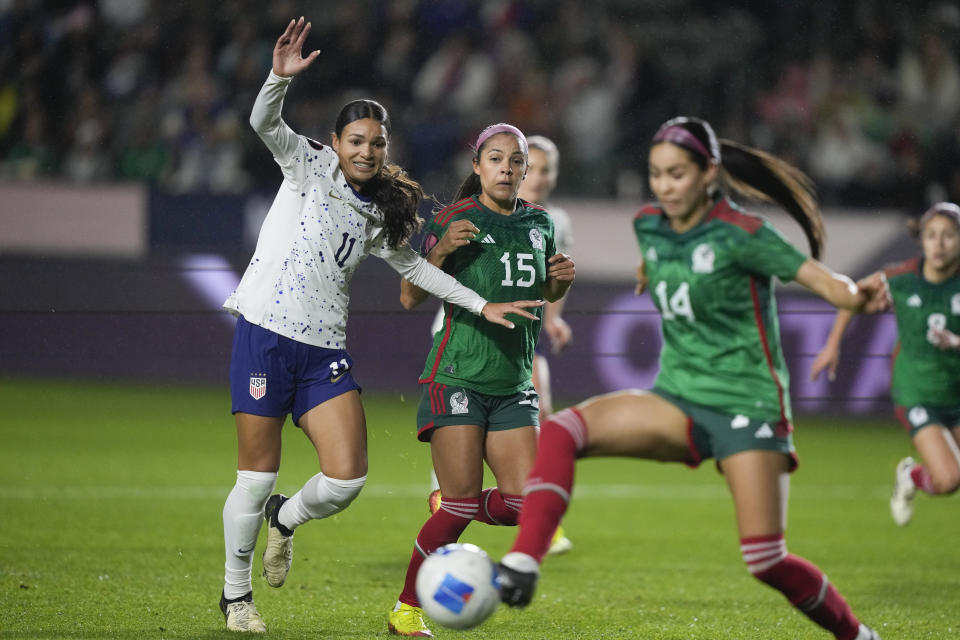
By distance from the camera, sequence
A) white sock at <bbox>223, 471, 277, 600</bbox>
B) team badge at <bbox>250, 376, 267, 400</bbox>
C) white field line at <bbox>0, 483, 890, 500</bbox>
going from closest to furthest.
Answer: team badge at <bbox>250, 376, 267, 400</bbox>, white sock at <bbox>223, 471, 277, 600</bbox>, white field line at <bbox>0, 483, 890, 500</bbox>

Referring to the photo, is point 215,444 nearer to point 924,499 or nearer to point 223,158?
point 223,158

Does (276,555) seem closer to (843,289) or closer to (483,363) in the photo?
(483,363)

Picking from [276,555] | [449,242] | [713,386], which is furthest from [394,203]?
[713,386]

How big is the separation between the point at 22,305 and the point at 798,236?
8018 mm

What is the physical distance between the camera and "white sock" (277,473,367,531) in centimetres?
552

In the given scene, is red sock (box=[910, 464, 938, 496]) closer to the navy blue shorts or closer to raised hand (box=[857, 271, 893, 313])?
raised hand (box=[857, 271, 893, 313])

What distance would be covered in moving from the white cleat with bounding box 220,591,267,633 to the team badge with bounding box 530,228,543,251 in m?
1.92

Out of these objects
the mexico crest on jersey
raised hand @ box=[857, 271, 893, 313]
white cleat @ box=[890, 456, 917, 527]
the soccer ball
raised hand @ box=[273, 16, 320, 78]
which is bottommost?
white cleat @ box=[890, 456, 917, 527]

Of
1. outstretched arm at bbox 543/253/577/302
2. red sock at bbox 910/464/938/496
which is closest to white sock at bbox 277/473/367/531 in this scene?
outstretched arm at bbox 543/253/577/302

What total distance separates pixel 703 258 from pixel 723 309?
0.19 m

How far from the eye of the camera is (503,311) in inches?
209

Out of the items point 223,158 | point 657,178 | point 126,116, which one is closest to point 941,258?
point 657,178

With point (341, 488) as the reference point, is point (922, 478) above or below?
below

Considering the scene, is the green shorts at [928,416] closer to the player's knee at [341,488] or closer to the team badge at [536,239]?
the team badge at [536,239]
